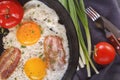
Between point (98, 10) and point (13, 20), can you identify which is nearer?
point (13, 20)

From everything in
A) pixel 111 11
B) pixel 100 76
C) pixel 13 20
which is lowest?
pixel 100 76

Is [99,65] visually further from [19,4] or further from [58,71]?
[19,4]

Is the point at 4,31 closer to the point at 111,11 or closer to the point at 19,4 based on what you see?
the point at 19,4

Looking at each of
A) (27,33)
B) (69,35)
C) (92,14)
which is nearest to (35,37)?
(27,33)

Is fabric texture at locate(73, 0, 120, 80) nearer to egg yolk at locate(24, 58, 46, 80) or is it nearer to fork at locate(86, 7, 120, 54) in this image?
fork at locate(86, 7, 120, 54)

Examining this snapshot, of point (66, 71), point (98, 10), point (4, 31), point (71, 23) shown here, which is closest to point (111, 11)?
point (98, 10)

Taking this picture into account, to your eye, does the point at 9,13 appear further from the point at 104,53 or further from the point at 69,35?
the point at 104,53


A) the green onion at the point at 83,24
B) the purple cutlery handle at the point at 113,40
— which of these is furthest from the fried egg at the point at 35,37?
the purple cutlery handle at the point at 113,40

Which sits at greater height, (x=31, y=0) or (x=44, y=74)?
(x=31, y=0)

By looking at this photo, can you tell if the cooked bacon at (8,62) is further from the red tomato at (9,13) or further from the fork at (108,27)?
the fork at (108,27)
